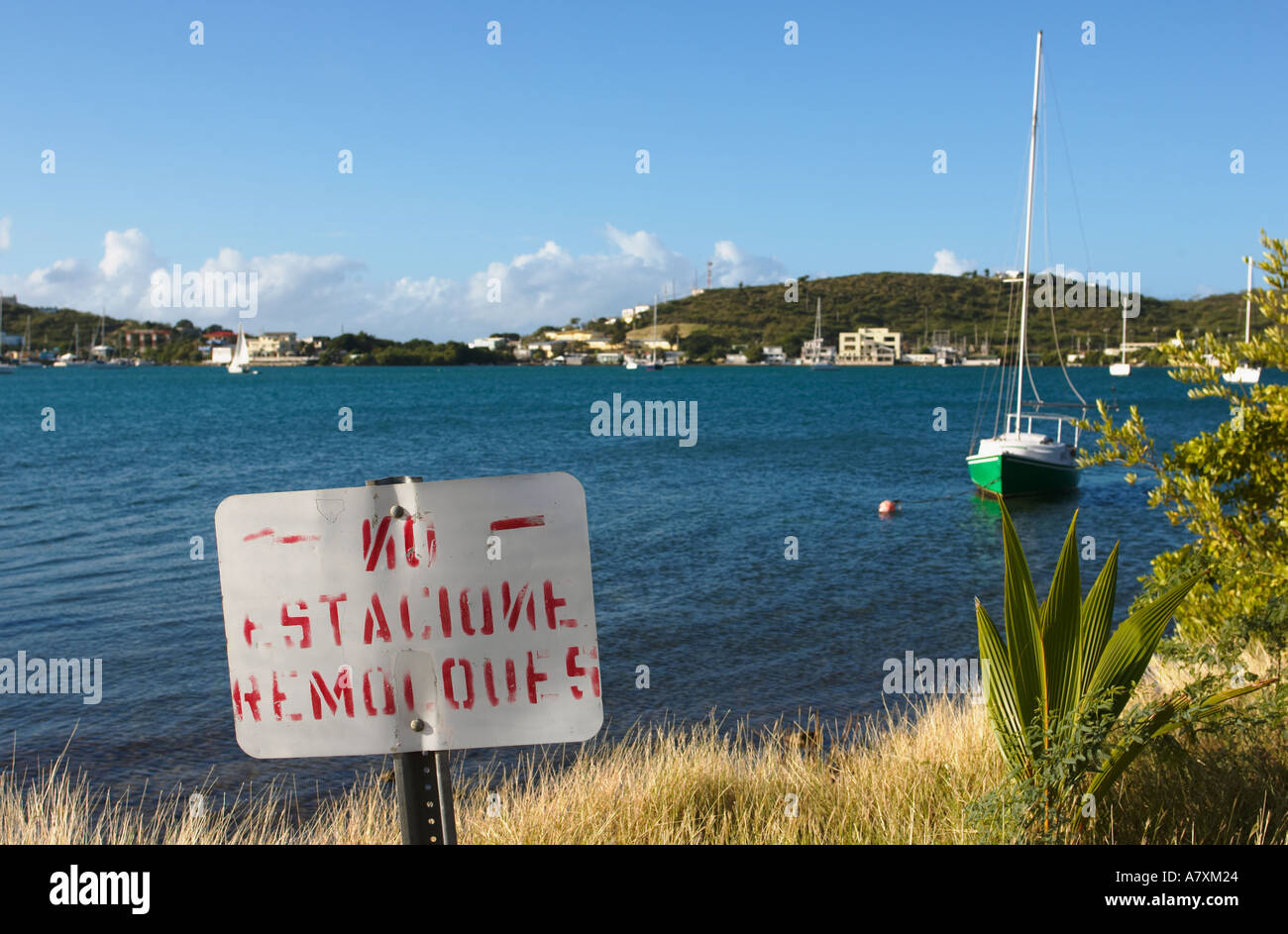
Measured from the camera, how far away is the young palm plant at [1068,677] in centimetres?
370

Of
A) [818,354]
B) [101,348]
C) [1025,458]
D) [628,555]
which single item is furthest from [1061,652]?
[101,348]

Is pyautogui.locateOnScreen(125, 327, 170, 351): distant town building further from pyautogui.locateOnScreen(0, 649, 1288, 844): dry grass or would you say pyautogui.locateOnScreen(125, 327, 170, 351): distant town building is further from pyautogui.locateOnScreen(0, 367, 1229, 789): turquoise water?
pyautogui.locateOnScreen(0, 649, 1288, 844): dry grass

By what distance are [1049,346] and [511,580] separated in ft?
530

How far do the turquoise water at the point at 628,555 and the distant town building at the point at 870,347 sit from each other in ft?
343

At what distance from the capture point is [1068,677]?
381cm

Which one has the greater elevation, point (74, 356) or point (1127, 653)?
point (74, 356)

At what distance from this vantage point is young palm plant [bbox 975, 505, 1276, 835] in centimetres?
370

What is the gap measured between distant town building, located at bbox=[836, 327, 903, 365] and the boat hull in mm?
135733

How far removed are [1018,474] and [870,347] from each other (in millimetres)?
140584

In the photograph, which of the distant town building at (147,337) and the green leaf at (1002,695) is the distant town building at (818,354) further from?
the green leaf at (1002,695)

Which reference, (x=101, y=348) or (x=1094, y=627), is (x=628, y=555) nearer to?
(x=1094, y=627)

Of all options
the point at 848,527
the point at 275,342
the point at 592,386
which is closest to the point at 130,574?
the point at 848,527
